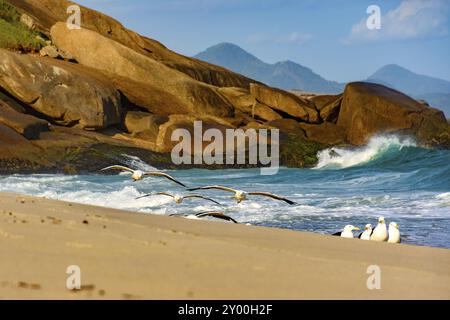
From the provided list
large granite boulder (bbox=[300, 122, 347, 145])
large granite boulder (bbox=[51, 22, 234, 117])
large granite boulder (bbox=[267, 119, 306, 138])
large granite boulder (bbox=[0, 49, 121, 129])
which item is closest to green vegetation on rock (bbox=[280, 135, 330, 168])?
large granite boulder (bbox=[267, 119, 306, 138])

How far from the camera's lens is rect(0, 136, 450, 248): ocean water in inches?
728

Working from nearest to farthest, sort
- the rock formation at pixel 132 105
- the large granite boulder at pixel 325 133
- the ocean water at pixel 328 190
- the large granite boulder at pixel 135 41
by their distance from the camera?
the ocean water at pixel 328 190 → the rock formation at pixel 132 105 → the large granite boulder at pixel 325 133 → the large granite boulder at pixel 135 41

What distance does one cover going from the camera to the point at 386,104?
4238 cm

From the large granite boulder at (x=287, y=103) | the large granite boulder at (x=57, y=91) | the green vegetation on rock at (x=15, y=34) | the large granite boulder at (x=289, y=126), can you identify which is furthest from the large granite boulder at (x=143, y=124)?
the large granite boulder at (x=287, y=103)

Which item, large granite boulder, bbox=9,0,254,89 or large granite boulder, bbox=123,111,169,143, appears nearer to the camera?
large granite boulder, bbox=123,111,169,143

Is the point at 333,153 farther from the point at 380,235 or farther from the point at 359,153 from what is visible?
the point at 380,235

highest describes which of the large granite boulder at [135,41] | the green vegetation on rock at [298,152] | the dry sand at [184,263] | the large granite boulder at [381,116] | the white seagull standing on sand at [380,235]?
the large granite boulder at [135,41]

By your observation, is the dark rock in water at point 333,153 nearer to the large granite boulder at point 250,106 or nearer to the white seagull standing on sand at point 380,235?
the large granite boulder at point 250,106

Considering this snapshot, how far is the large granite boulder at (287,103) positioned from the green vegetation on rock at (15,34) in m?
11.5

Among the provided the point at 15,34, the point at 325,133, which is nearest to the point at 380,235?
the point at 325,133

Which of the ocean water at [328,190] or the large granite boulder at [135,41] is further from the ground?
the large granite boulder at [135,41]

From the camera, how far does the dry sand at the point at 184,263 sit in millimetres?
6191

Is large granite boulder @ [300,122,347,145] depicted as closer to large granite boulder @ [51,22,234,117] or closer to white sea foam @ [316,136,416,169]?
white sea foam @ [316,136,416,169]

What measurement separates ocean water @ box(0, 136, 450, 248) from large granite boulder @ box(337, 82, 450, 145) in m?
0.73
